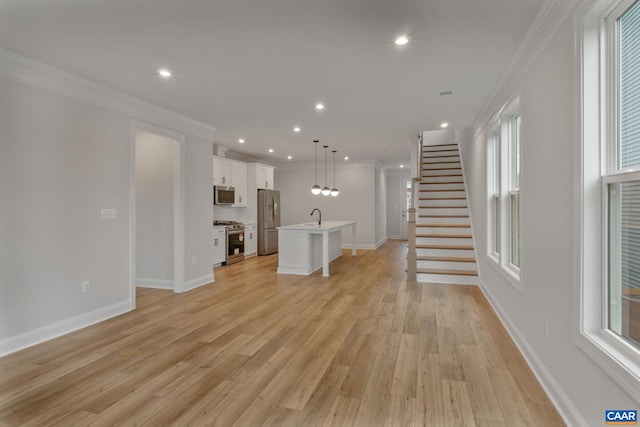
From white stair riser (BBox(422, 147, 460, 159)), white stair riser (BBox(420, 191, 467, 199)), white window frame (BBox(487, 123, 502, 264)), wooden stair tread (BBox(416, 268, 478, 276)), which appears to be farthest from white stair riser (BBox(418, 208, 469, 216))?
white window frame (BBox(487, 123, 502, 264))

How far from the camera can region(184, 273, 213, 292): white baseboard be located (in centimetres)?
506

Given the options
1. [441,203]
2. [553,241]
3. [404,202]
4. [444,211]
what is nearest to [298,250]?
[444,211]

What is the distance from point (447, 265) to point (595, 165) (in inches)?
164

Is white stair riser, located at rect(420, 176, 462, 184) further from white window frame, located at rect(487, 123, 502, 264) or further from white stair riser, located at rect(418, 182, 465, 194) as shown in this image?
white window frame, located at rect(487, 123, 502, 264)

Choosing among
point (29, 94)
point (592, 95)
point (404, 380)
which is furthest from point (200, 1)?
point (404, 380)

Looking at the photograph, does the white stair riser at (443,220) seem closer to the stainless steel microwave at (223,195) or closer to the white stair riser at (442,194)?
the white stair riser at (442,194)

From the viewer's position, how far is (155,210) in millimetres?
5289

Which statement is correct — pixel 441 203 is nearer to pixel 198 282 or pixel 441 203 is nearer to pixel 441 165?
pixel 441 165

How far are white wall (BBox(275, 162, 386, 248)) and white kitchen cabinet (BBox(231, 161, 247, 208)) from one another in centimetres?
232

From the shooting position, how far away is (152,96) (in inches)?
158

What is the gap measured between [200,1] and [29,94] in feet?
7.02

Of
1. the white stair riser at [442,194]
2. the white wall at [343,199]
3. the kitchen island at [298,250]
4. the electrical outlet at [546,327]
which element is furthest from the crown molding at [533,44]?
the white wall at [343,199]

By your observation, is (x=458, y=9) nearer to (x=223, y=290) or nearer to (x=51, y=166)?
(x=51, y=166)

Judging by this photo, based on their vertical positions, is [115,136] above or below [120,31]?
below
